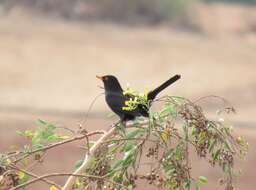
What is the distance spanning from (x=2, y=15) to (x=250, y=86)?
871cm

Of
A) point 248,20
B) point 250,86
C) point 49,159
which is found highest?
point 248,20

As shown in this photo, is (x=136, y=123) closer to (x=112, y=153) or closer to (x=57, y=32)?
(x=112, y=153)

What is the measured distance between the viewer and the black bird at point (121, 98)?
4.96 metres

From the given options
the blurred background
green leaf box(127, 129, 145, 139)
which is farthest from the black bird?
the blurred background

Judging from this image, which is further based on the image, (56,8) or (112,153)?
(56,8)

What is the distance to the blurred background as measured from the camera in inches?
1046

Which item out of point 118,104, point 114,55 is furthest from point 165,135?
point 114,55

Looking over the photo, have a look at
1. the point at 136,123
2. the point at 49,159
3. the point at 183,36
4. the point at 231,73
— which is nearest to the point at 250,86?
the point at 231,73

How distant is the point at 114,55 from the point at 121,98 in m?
27.1

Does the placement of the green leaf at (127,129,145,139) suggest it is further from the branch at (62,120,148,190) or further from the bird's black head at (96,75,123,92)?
the bird's black head at (96,75,123,92)

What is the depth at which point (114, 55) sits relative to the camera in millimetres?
32562

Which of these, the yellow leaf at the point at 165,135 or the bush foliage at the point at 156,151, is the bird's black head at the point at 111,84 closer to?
the bush foliage at the point at 156,151

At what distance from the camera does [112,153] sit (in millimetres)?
4727

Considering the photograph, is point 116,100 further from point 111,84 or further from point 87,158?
point 87,158
